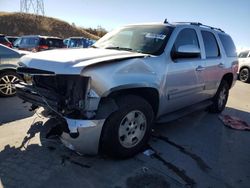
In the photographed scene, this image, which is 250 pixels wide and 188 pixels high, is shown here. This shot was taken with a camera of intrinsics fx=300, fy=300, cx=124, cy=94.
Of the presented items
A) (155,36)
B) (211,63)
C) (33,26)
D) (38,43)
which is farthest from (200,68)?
(33,26)

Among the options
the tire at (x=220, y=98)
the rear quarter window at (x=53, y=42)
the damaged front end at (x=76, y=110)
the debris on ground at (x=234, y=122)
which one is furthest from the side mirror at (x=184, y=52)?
the rear quarter window at (x=53, y=42)

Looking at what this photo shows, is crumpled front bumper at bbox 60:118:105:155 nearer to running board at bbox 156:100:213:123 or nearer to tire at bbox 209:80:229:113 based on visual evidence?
running board at bbox 156:100:213:123

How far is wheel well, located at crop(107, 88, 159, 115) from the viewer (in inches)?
163

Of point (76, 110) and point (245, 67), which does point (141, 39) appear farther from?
point (245, 67)

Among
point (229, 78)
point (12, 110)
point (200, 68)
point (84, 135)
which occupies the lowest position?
point (12, 110)

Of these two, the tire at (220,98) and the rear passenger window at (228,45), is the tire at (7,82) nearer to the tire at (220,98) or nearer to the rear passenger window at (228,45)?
the tire at (220,98)

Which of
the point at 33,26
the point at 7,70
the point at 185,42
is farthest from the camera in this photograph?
the point at 33,26

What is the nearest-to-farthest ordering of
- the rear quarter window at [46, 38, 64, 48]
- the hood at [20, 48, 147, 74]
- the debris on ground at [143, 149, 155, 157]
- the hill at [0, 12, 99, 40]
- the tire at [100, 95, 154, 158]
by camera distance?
the hood at [20, 48, 147, 74] < the tire at [100, 95, 154, 158] < the debris on ground at [143, 149, 155, 157] < the rear quarter window at [46, 38, 64, 48] < the hill at [0, 12, 99, 40]

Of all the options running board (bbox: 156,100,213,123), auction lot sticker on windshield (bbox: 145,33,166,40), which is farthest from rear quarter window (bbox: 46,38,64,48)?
auction lot sticker on windshield (bbox: 145,33,166,40)

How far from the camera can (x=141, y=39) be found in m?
4.98

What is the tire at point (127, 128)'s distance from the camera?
3855 mm

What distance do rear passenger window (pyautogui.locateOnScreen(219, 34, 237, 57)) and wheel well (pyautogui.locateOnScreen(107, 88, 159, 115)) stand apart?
3.15 m

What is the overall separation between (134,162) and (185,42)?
2328mm

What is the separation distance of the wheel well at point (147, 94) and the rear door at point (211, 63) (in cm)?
172
